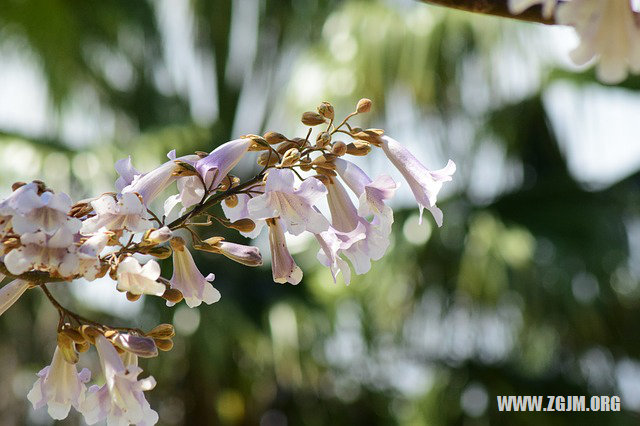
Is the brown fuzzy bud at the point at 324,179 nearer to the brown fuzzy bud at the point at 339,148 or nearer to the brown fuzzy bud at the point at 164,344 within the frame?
the brown fuzzy bud at the point at 339,148

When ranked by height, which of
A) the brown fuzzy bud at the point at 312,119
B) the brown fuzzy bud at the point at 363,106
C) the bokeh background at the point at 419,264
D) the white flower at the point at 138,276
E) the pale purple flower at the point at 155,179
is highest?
the brown fuzzy bud at the point at 363,106

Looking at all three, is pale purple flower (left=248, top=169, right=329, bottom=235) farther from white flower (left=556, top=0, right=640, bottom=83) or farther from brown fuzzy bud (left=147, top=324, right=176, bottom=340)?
white flower (left=556, top=0, right=640, bottom=83)

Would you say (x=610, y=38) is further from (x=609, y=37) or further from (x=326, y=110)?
(x=326, y=110)

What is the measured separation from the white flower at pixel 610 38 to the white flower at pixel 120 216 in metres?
0.26

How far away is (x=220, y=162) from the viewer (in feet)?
1.89

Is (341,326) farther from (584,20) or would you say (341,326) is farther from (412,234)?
(584,20)

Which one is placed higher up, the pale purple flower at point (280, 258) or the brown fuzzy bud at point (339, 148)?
the brown fuzzy bud at point (339, 148)

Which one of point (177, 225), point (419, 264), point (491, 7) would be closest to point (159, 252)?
point (177, 225)

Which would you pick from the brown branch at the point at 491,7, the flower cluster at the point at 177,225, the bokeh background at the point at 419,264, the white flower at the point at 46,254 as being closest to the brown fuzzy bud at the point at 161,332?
the flower cluster at the point at 177,225

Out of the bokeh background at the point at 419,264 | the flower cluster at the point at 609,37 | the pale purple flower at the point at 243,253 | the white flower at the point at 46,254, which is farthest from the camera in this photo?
the bokeh background at the point at 419,264

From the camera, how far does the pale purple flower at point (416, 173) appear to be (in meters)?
0.61

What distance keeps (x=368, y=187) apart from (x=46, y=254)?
201 mm

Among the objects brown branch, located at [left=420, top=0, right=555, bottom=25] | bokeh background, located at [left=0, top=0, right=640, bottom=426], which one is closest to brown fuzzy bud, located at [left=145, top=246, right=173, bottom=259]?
brown branch, located at [left=420, top=0, right=555, bottom=25]

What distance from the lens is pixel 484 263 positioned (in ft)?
10.1
